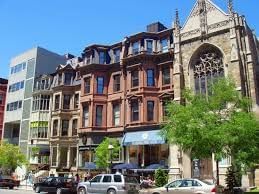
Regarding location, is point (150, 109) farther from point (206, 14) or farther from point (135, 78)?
point (206, 14)

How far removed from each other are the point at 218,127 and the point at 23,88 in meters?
39.2

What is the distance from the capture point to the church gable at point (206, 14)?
33938mm

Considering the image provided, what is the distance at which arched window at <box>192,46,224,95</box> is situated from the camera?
33125 millimetres

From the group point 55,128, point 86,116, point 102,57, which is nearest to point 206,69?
point 102,57

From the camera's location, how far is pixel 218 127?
73.0ft

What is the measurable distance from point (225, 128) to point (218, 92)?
3.31 metres

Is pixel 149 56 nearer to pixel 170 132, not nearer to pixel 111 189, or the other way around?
pixel 170 132

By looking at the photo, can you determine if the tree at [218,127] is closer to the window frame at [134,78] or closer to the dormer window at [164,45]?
the window frame at [134,78]

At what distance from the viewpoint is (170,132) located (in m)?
23.8

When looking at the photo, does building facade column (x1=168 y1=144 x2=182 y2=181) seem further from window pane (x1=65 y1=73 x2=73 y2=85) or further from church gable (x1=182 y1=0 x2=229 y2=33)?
window pane (x1=65 y1=73 x2=73 y2=85)

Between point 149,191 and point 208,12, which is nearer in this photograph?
point 149,191

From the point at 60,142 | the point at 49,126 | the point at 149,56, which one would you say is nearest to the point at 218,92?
the point at 149,56

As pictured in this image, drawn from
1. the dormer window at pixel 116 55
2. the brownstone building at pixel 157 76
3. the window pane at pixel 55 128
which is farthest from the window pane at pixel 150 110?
the window pane at pixel 55 128

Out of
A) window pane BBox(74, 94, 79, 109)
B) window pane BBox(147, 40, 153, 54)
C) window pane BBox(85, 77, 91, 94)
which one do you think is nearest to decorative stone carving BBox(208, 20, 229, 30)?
window pane BBox(147, 40, 153, 54)
